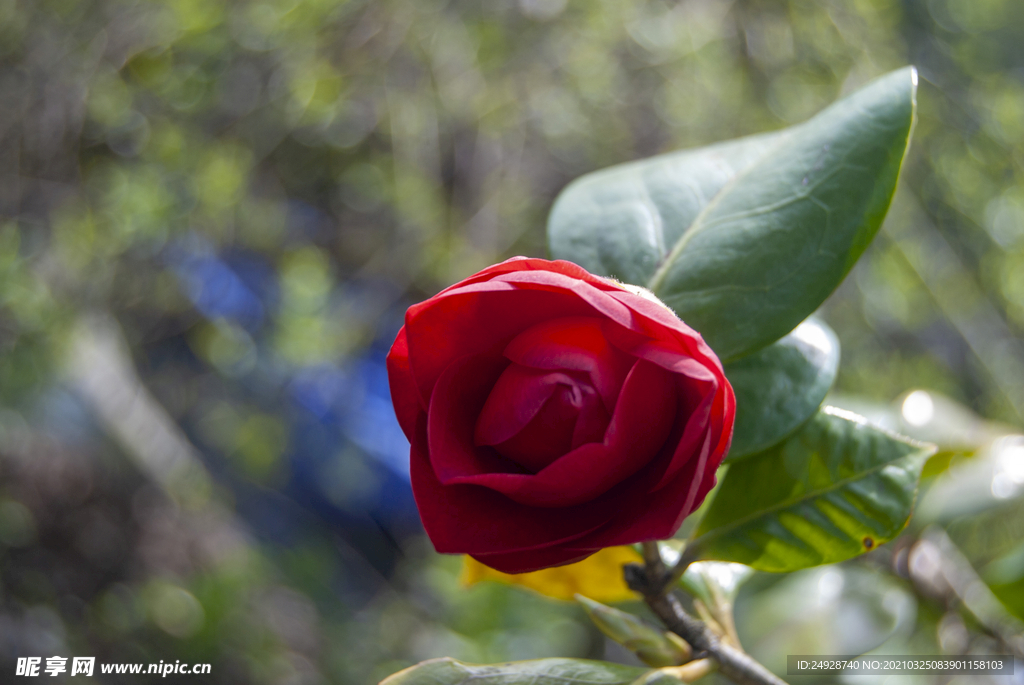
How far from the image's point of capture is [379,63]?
2.08 meters

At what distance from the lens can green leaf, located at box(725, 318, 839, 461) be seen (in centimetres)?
51

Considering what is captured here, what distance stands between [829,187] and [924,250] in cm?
165

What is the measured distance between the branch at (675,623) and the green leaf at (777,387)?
0.35ft

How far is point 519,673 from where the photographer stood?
18.6 inches

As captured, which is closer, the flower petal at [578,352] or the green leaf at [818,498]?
the flower petal at [578,352]

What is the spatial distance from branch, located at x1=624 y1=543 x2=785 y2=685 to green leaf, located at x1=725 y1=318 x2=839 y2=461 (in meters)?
0.11

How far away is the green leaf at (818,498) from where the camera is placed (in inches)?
19.3

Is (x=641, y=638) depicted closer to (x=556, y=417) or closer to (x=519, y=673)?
(x=519, y=673)

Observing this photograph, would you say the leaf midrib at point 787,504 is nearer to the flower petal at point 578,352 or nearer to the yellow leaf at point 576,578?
the yellow leaf at point 576,578

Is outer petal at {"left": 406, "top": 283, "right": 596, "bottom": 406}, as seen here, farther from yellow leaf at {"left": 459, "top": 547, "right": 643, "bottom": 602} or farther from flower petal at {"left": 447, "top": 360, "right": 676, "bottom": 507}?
yellow leaf at {"left": 459, "top": 547, "right": 643, "bottom": 602}

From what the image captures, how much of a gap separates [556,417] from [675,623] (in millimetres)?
248

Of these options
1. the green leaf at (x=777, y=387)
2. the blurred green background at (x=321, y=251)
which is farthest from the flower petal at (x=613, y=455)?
the blurred green background at (x=321, y=251)

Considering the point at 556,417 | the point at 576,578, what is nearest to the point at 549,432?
the point at 556,417

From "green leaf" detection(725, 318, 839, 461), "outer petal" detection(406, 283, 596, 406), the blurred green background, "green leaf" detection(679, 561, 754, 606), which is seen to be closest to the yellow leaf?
"green leaf" detection(679, 561, 754, 606)
